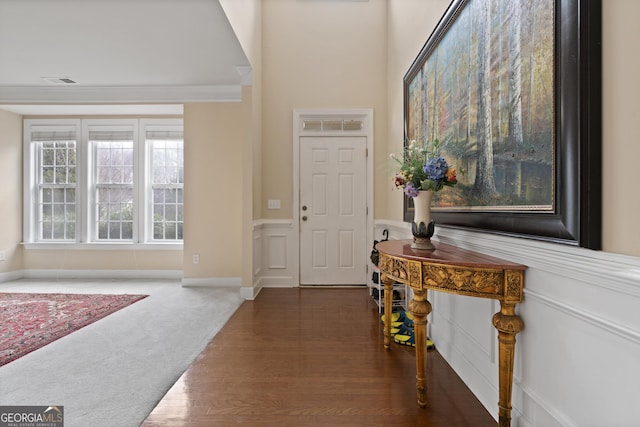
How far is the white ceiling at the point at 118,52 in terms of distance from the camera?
102 inches

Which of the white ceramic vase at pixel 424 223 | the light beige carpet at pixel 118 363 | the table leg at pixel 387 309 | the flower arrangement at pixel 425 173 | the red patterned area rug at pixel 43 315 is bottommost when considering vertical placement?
the light beige carpet at pixel 118 363

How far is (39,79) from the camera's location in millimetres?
4070

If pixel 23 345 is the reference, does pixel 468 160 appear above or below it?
above

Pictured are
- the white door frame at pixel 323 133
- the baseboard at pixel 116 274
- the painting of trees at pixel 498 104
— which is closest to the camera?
the painting of trees at pixel 498 104

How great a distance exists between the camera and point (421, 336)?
1.71m

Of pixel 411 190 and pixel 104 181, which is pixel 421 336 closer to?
pixel 411 190

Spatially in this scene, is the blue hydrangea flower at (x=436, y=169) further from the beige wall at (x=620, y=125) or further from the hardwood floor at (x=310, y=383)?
the hardwood floor at (x=310, y=383)

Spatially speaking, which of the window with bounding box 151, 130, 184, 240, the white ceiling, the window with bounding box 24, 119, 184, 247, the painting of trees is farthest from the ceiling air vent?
the painting of trees

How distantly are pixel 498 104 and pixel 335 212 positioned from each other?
285 centimetres

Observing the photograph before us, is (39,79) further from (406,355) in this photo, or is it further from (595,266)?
(595,266)

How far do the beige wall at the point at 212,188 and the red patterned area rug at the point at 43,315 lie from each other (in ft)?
3.19

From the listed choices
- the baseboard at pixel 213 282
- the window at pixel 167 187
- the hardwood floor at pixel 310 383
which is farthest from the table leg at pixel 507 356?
the window at pixel 167 187

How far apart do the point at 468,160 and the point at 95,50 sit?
3916mm

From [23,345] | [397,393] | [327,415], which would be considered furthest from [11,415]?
[397,393]
